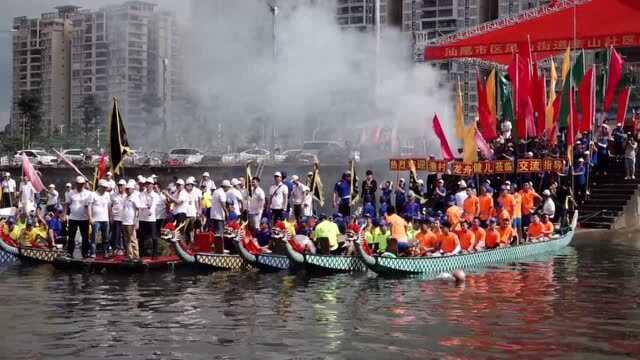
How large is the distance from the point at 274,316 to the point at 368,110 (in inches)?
1262

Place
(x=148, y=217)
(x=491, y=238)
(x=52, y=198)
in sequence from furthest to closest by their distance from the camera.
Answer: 1. (x=52, y=198)
2. (x=491, y=238)
3. (x=148, y=217)

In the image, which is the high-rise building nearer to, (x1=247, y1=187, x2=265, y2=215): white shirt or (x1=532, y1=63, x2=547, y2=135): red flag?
(x1=532, y1=63, x2=547, y2=135): red flag

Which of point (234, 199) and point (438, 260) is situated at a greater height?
point (234, 199)

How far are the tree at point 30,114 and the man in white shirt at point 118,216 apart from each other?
168 feet

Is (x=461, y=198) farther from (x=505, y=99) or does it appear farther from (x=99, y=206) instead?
(x=99, y=206)

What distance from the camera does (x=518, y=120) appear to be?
31531 millimetres

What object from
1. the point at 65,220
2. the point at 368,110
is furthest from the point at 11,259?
the point at 368,110

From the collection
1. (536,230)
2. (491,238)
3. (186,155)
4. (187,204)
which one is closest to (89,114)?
(186,155)

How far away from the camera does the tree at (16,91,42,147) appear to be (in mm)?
72375

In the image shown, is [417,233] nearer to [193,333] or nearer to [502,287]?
[502,287]

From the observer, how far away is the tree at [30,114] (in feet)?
237

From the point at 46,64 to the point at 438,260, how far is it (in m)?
58.4

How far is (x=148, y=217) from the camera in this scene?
23.1m

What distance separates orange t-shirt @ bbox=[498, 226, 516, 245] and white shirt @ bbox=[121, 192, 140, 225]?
30.2ft
